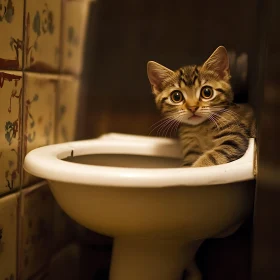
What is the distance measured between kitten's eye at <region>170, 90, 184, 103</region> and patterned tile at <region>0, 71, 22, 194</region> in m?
0.36

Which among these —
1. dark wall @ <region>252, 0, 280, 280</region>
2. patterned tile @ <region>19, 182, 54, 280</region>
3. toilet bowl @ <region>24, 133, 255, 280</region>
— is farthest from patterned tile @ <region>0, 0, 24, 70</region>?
dark wall @ <region>252, 0, 280, 280</region>

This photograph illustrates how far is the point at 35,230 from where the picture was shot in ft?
3.25

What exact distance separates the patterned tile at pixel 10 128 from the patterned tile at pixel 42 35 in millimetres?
79

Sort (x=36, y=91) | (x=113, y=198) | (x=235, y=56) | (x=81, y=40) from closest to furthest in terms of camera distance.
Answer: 1. (x=113, y=198)
2. (x=36, y=91)
3. (x=235, y=56)
4. (x=81, y=40)

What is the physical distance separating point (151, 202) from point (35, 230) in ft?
1.66

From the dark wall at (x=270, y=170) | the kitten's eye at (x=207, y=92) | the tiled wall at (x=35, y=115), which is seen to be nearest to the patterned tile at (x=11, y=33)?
the tiled wall at (x=35, y=115)

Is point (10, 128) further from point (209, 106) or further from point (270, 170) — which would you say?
point (270, 170)

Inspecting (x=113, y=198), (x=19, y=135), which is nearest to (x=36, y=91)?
(x=19, y=135)

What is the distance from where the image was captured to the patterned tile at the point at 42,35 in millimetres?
895

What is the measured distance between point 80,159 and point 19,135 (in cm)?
15

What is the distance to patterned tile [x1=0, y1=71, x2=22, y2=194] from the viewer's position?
803 mm

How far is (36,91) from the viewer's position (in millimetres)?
→ 953

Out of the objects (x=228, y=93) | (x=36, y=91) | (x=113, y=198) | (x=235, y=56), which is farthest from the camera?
(x=235, y=56)

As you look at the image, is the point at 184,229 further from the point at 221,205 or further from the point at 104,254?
the point at 104,254
